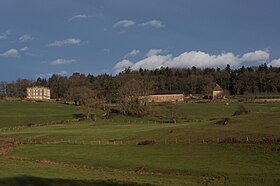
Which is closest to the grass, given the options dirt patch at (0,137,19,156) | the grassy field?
dirt patch at (0,137,19,156)

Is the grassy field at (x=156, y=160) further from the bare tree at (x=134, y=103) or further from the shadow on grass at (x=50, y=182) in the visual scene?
the bare tree at (x=134, y=103)

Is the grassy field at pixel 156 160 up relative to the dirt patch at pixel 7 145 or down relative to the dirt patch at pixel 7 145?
up

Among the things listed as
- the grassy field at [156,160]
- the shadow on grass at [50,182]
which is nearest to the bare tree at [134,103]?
the grassy field at [156,160]

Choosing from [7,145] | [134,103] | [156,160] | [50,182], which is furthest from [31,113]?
[50,182]

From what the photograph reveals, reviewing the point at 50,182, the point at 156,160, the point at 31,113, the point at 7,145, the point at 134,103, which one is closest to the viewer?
the point at 50,182

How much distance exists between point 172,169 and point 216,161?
5641mm

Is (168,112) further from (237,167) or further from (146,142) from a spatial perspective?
(237,167)

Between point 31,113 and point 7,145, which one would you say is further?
point 31,113

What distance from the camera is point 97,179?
94.4 ft

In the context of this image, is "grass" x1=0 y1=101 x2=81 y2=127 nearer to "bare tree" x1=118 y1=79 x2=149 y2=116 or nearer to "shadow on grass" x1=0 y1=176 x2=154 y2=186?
"bare tree" x1=118 y1=79 x2=149 y2=116

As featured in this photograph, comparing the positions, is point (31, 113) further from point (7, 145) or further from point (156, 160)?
point (156, 160)

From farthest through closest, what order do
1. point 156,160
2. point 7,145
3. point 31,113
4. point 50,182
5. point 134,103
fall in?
point 31,113
point 134,103
point 7,145
point 156,160
point 50,182

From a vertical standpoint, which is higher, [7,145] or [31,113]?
[31,113]

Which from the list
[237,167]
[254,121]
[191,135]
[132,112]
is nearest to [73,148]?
[191,135]
